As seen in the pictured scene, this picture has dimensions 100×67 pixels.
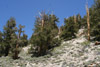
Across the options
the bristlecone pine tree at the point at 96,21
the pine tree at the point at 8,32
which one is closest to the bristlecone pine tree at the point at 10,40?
the pine tree at the point at 8,32

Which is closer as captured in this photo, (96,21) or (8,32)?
(96,21)

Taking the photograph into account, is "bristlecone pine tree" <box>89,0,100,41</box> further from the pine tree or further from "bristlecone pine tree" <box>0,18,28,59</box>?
the pine tree

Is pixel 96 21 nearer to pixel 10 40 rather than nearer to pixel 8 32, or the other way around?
pixel 10 40

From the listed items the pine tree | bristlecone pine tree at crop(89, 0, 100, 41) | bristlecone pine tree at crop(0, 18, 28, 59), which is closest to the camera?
bristlecone pine tree at crop(0, 18, 28, 59)

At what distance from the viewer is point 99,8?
25.0 m

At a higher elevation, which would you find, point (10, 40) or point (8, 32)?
point (8, 32)

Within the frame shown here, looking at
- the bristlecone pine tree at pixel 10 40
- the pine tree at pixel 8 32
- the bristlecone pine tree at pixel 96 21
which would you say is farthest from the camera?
the pine tree at pixel 8 32

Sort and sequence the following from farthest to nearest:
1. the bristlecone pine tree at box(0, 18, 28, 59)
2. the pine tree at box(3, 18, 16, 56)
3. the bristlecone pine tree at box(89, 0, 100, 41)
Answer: the pine tree at box(3, 18, 16, 56), the bristlecone pine tree at box(89, 0, 100, 41), the bristlecone pine tree at box(0, 18, 28, 59)

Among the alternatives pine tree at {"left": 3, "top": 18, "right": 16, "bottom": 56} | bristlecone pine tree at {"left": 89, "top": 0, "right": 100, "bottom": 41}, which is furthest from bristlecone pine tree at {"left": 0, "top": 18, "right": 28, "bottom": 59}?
bristlecone pine tree at {"left": 89, "top": 0, "right": 100, "bottom": 41}

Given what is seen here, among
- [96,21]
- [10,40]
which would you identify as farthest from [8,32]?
[96,21]

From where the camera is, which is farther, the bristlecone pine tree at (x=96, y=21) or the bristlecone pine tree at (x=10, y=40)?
the bristlecone pine tree at (x=96, y=21)

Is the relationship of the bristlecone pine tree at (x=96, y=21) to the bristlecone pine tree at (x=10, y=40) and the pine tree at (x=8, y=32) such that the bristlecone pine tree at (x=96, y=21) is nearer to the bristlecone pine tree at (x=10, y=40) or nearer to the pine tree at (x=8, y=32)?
the bristlecone pine tree at (x=10, y=40)

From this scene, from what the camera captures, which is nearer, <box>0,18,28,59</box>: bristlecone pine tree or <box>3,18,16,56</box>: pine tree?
<box>0,18,28,59</box>: bristlecone pine tree

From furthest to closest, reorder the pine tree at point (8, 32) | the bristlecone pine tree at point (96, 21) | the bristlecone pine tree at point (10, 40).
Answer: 1. the pine tree at point (8, 32)
2. the bristlecone pine tree at point (96, 21)
3. the bristlecone pine tree at point (10, 40)
